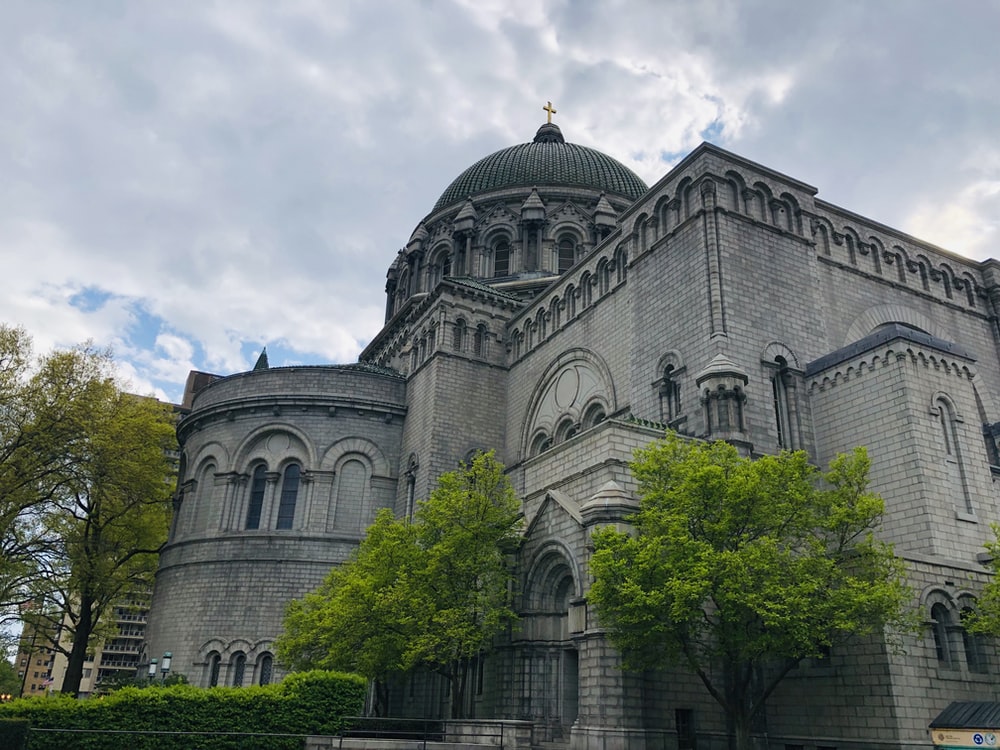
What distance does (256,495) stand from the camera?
1547 inches

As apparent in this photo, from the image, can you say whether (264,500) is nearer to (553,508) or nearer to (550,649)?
(553,508)

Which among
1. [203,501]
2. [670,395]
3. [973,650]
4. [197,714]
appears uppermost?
[670,395]

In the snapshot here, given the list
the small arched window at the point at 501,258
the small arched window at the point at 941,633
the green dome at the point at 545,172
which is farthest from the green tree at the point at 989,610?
the green dome at the point at 545,172

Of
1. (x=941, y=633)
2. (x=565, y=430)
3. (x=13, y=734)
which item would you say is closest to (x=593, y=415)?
(x=565, y=430)

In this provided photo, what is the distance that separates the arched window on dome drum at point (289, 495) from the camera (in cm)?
3847

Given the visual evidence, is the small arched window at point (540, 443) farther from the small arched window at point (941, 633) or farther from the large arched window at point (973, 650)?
the large arched window at point (973, 650)

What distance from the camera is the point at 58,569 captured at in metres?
37.0

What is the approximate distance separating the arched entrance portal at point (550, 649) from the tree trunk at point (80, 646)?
2378 cm

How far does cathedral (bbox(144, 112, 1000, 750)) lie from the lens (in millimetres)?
21375

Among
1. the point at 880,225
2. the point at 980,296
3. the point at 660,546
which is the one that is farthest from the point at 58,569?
the point at 980,296

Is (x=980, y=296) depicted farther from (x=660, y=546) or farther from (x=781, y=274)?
(x=660, y=546)

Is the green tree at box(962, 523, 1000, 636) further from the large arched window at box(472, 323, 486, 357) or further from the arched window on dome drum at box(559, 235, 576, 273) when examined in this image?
the arched window on dome drum at box(559, 235, 576, 273)

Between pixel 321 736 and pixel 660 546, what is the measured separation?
9697 mm

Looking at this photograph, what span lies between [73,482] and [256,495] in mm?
7830
